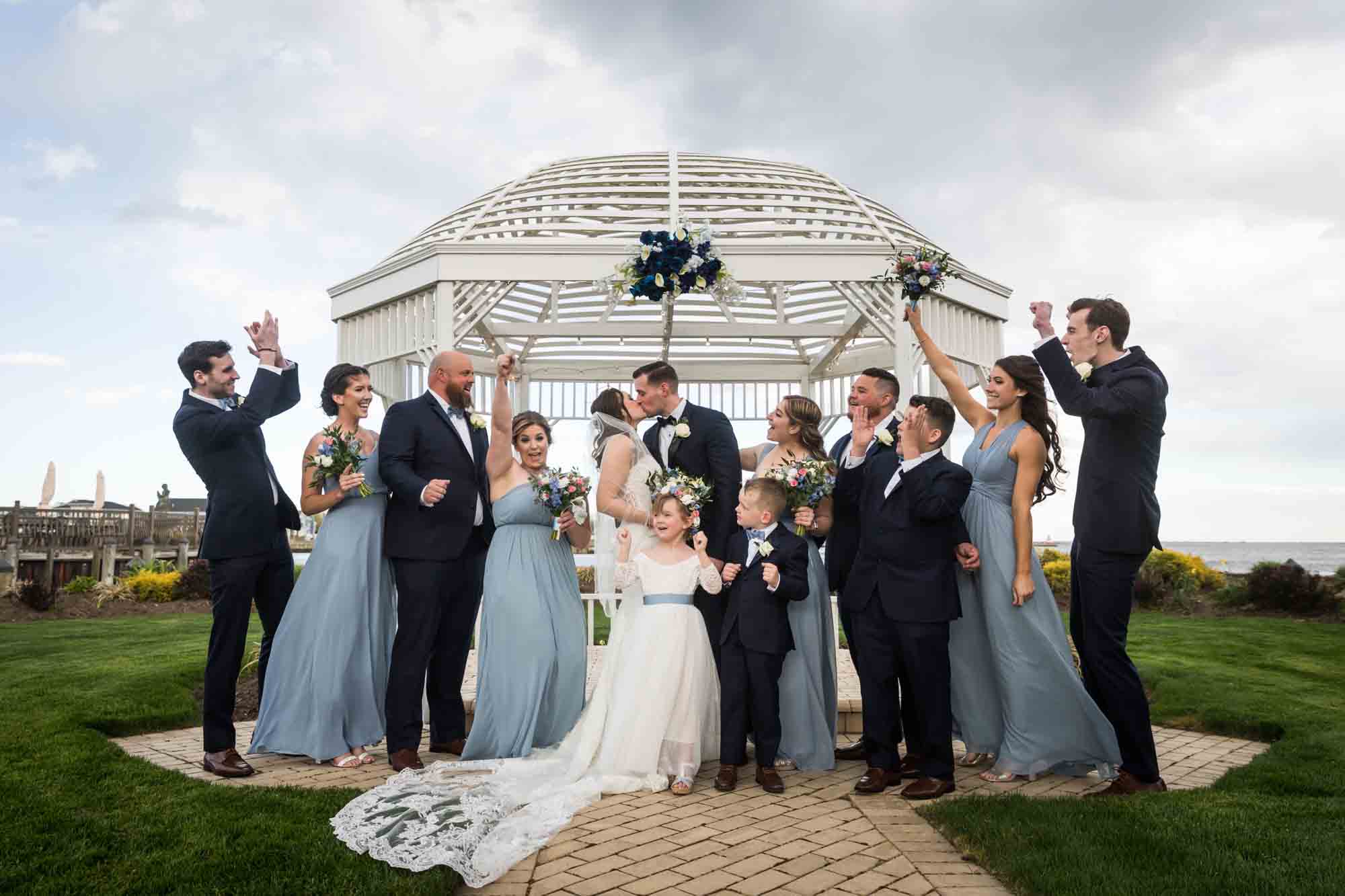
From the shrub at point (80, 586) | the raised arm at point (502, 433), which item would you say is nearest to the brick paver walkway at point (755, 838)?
the raised arm at point (502, 433)

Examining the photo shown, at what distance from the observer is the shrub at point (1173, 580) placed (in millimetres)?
13094

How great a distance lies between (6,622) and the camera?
14086 mm

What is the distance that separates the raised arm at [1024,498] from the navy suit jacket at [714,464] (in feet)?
4.77

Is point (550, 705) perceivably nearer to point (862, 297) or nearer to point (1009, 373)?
point (1009, 373)

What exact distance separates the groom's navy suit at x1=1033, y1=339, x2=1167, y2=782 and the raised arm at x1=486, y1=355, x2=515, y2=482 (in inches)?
104

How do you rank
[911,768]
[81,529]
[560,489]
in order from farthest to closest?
[81,529], [560,489], [911,768]

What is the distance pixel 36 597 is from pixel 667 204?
1283cm

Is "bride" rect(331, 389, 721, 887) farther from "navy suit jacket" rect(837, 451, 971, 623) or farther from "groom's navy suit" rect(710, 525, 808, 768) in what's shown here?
"navy suit jacket" rect(837, 451, 971, 623)

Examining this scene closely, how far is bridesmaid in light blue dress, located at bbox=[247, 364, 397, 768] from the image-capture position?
197 inches

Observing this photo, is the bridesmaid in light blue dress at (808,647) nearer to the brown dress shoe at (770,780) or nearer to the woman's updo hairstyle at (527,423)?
the brown dress shoe at (770,780)

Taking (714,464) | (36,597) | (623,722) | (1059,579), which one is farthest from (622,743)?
(36,597)

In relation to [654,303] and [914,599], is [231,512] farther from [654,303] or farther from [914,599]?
[654,303]

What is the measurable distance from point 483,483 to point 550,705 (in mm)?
1303

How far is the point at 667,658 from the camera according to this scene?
458cm
